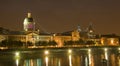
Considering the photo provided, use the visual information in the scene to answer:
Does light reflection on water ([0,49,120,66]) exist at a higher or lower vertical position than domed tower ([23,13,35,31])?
lower

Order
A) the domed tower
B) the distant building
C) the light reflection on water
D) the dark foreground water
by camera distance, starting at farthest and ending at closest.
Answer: the distant building
the domed tower
the dark foreground water
the light reflection on water

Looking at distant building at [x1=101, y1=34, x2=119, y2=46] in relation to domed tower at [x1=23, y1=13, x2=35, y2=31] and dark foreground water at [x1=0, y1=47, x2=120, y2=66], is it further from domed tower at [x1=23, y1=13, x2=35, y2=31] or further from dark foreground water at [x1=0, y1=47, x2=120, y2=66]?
dark foreground water at [x1=0, y1=47, x2=120, y2=66]

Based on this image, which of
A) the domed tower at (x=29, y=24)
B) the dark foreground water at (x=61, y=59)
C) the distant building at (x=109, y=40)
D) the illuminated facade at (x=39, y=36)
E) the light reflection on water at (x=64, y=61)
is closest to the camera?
the light reflection on water at (x=64, y=61)

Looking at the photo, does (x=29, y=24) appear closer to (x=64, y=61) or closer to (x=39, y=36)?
(x=39, y=36)

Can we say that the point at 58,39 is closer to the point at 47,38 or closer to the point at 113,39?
the point at 47,38

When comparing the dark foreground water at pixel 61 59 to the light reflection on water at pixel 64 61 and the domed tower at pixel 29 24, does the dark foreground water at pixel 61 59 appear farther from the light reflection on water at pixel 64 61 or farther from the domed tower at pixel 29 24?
the domed tower at pixel 29 24

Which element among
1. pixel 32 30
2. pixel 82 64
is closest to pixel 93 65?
pixel 82 64

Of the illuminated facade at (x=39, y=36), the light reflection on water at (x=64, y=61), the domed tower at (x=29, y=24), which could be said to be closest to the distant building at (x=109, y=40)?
the illuminated facade at (x=39, y=36)

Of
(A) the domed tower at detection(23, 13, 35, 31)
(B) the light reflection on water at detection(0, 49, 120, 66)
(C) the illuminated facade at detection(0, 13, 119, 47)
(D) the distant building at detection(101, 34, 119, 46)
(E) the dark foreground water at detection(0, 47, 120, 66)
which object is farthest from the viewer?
(D) the distant building at detection(101, 34, 119, 46)

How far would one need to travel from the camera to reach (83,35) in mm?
128250

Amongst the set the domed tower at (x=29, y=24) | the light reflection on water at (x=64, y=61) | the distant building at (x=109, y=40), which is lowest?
the light reflection on water at (x=64, y=61)

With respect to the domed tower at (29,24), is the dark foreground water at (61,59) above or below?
below

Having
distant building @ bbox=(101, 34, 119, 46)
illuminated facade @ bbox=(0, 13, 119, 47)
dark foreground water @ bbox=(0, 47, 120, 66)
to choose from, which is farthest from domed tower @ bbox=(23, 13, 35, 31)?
dark foreground water @ bbox=(0, 47, 120, 66)

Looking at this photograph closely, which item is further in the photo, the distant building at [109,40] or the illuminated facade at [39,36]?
the distant building at [109,40]
